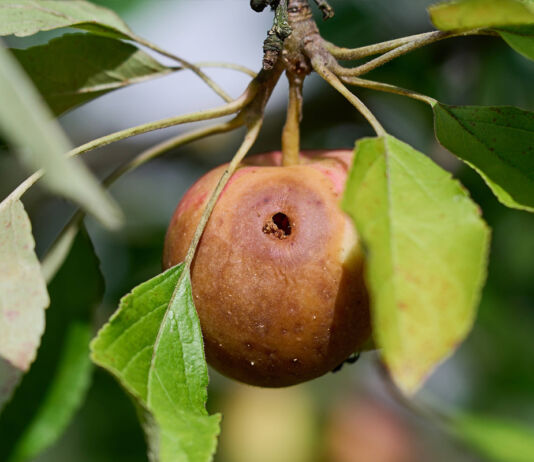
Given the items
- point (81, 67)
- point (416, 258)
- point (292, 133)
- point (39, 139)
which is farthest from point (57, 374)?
point (39, 139)

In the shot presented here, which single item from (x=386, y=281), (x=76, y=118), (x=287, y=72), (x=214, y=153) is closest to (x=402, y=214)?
(x=386, y=281)

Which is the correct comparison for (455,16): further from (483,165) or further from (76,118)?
(76,118)

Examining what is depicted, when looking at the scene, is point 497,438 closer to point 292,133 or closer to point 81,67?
point 292,133

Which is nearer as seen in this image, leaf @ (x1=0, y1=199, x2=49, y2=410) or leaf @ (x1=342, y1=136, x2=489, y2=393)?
leaf @ (x1=342, y1=136, x2=489, y2=393)

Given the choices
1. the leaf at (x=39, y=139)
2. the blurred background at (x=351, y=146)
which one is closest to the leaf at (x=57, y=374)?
the blurred background at (x=351, y=146)

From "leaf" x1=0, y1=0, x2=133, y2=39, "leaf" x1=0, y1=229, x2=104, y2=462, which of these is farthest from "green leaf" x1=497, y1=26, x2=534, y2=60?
"leaf" x1=0, y1=229, x2=104, y2=462

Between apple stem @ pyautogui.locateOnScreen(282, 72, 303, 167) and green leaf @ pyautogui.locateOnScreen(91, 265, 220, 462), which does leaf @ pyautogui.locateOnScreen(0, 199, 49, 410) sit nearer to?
green leaf @ pyautogui.locateOnScreen(91, 265, 220, 462)
